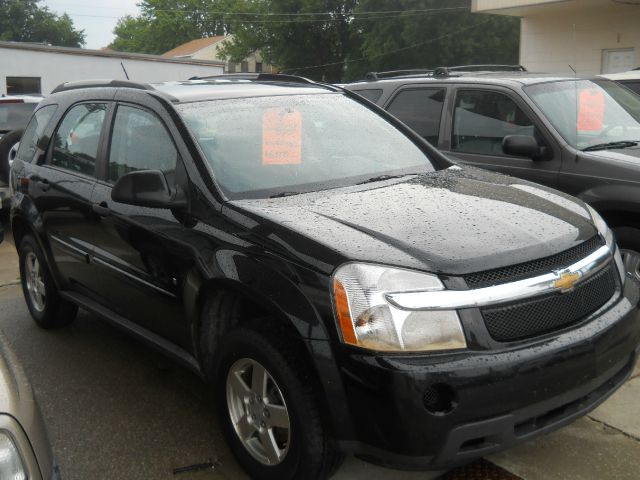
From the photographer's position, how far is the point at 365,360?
8.58ft

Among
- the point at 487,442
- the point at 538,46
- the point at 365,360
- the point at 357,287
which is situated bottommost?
the point at 487,442

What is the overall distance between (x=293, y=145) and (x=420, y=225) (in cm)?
104

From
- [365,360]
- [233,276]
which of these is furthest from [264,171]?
[365,360]

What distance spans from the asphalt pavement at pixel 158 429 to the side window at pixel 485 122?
206 centimetres

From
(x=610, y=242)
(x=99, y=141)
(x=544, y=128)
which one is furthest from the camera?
(x=544, y=128)

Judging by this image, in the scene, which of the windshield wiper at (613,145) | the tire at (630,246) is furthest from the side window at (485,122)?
the tire at (630,246)

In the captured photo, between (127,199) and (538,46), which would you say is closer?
(127,199)

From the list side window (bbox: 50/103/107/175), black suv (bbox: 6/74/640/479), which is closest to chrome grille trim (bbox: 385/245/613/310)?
black suv (bbox: 6/74/640/479)

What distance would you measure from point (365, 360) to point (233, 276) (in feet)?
2.55

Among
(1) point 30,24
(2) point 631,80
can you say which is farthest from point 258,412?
(1) point 30,24

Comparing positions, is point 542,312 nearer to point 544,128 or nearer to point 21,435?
point 21,435

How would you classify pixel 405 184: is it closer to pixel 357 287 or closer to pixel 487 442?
pixel 357 287

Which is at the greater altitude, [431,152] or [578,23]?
[578,23]

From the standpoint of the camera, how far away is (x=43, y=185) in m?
4.90
